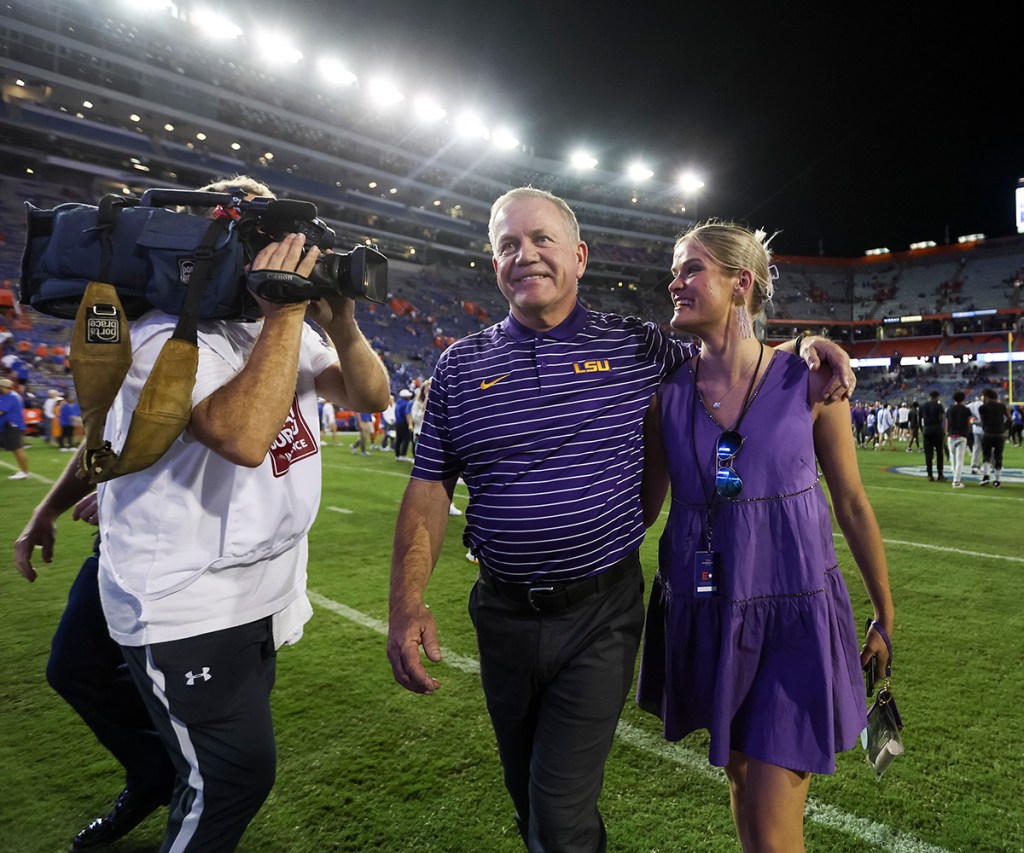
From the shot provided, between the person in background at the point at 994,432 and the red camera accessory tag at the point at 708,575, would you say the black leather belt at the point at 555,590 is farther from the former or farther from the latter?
the person in background at the point at 994,432

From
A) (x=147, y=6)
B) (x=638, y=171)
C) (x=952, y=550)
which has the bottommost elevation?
(x=952, y=550)

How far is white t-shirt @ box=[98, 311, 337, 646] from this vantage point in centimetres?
147

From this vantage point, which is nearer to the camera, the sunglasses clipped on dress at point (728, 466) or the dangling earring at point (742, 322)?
the sunglasses clipped on dress at point (728, 466)

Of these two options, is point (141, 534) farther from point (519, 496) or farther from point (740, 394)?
point (740, 394)

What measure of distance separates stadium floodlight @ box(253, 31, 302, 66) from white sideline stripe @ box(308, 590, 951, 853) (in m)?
48.7

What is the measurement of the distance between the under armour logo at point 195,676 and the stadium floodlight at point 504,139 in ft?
182

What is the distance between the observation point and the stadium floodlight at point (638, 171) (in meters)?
58.0

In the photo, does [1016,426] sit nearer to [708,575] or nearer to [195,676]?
[708,575]

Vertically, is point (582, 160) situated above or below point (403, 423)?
above

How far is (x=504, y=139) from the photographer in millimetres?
51906

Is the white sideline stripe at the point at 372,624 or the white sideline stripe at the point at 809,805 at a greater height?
the white sideline stripe at the point at 372,624

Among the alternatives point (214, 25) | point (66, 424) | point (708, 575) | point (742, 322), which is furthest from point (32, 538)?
point (214, 25)

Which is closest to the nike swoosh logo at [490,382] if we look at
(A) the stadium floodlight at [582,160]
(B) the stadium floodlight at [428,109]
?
(B) the stadium floodlight at [428,109]

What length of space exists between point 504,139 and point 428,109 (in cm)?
739
